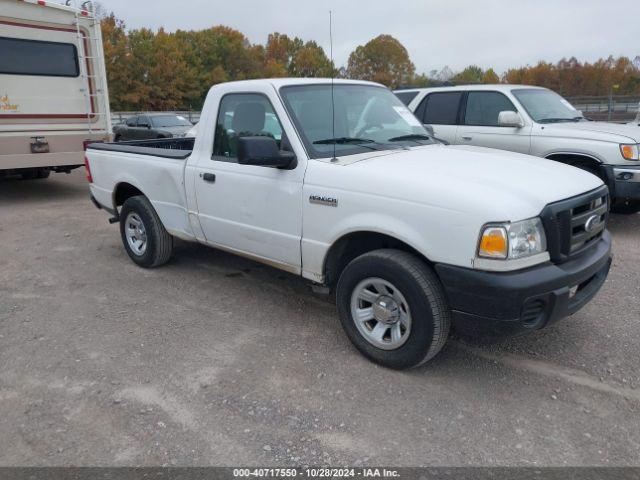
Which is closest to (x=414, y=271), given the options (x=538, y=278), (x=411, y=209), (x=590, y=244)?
(x=411, y=209)

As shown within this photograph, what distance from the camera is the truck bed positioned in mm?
4947

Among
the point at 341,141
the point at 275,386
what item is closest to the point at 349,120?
the point at 341,141

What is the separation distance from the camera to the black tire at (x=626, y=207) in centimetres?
725

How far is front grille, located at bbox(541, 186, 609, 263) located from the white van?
344 inches

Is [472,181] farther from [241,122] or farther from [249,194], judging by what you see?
[241,122]

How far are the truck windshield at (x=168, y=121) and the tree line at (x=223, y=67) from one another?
24293 mm

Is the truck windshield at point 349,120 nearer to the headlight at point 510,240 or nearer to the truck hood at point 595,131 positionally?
the headlight at point 510,240

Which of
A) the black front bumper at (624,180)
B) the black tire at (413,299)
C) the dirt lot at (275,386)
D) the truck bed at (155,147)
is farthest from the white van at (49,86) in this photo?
the black front bumper at (624,180)

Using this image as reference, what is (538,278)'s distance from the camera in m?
2.96

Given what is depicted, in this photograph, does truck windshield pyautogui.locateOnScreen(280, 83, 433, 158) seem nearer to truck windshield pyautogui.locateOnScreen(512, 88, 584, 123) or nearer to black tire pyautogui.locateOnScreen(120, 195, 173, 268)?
black tire pyautogui.locateOnScreen(120, 195, 173, 268)

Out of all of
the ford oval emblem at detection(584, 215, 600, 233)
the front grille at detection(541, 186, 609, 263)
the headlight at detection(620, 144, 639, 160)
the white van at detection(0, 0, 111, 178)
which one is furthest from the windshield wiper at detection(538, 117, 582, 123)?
the white van at detection(0, 0, 111, 178)

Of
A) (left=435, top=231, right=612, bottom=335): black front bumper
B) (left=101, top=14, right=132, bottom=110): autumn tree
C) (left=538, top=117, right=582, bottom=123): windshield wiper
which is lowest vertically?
(left=435, top=231, right=612, bottom=335): black front bumper

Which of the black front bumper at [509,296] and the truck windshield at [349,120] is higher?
the truck windshield at [349,120]

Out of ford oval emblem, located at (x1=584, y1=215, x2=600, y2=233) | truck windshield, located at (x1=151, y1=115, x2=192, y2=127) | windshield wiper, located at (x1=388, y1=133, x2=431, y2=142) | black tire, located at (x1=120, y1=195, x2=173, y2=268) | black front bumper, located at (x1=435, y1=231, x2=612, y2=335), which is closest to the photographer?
black front bumper, located at (x1=435, y1=231, x2=612, y2=335)
